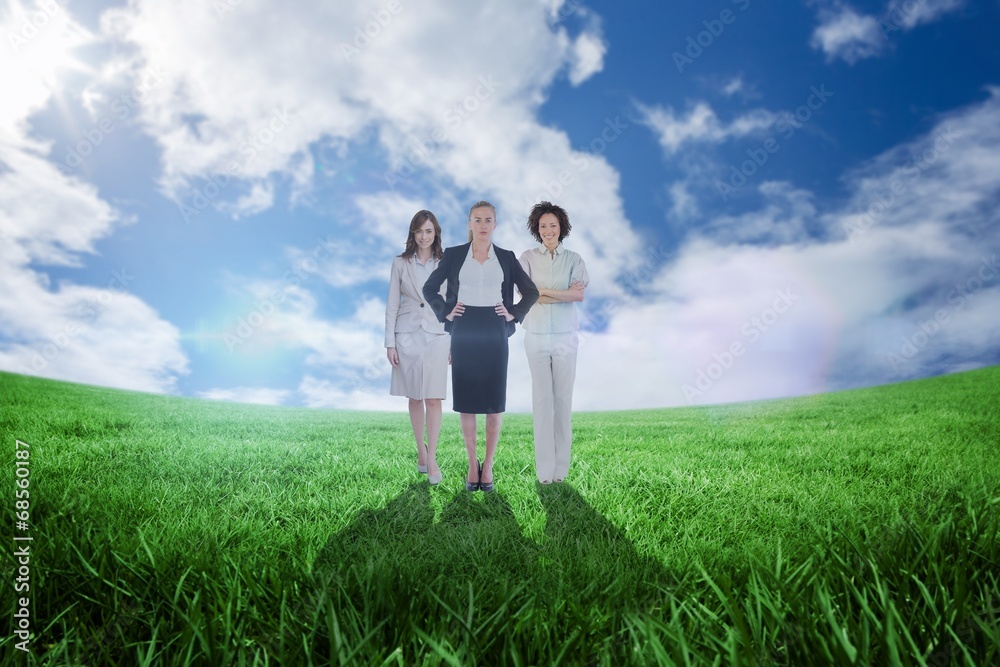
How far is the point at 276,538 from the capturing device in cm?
352

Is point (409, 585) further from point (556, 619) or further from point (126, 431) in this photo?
point (126, 431)

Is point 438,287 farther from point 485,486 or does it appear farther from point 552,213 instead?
point 485,486

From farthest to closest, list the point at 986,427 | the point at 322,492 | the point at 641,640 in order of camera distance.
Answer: the point at 986,427 → the point at 322,492 → the point at 641,640

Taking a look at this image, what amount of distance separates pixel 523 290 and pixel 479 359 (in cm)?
80

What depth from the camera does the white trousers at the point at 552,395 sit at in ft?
18.3

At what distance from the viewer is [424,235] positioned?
602 centimetres

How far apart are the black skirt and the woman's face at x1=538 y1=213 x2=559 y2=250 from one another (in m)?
0.98

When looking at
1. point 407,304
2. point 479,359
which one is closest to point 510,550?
point 479,359

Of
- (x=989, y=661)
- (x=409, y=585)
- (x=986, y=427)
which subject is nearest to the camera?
(x=989, y=661)

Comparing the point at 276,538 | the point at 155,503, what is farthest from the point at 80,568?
the point at 155,503

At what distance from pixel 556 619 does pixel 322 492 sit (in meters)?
3.14

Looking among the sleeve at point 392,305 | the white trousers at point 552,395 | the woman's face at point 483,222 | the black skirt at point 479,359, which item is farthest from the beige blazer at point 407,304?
the white trousers at point 552,395

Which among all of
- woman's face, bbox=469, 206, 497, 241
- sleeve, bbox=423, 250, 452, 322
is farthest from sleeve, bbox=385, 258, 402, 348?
woman's face, bbox=469, 206, 497, 241

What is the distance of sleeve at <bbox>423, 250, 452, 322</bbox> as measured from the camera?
5.55m
